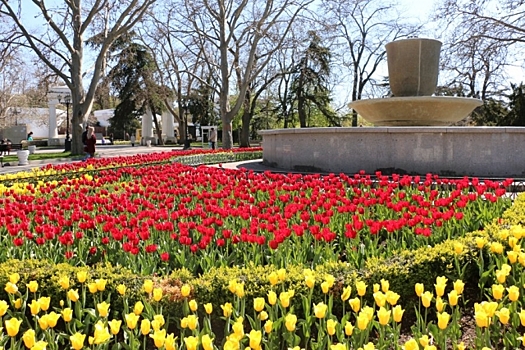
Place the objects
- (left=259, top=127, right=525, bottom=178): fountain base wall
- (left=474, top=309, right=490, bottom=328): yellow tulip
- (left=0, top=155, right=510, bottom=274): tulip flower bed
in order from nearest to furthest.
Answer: (left=474, top=309, right=490, bottom=328): yellow tulip, (left=0, top=155, right=510, bottom=274): tulip flower bed, (left=259, top=127, right=525, bottom=178): fountain base wall

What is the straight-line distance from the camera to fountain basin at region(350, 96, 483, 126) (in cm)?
1269

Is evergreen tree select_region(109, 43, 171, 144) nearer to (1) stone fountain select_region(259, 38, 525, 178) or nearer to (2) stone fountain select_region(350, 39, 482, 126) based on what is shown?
(2) stone fountain select_region(350, 39, 482, 126)

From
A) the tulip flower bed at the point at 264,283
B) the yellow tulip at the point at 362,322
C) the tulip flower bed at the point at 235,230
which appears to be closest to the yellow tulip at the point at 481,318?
the tulip flower bed at the point at 264,283

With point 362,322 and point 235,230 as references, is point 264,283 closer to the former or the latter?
point 362,322

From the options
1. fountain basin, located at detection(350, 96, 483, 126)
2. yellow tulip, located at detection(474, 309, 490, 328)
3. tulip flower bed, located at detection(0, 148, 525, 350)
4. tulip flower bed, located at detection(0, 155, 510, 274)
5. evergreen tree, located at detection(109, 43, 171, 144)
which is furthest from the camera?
evergreen tree, located at detection(109, 43, 171, 144)

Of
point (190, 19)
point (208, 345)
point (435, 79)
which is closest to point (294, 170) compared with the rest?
point (435, 79)

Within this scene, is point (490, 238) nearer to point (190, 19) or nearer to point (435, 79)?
point (435, 79)

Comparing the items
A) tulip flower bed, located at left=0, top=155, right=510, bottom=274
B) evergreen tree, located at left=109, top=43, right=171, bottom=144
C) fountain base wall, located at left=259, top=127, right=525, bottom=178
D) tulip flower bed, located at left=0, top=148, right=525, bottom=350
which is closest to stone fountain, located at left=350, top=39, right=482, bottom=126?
fountain base wall, located at left=259, top=127, right=525, bottom=178


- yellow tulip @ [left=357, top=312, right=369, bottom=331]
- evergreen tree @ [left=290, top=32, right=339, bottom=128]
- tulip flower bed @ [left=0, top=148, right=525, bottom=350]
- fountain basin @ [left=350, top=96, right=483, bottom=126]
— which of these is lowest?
tulip flower bed @ [left=0, top=148, right=525, bottom=350]

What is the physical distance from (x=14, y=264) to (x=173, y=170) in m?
6.37

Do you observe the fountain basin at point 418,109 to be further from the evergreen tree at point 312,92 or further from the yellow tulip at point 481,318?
the evergreen tree at point 312,92

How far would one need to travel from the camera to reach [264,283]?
10.9 feet

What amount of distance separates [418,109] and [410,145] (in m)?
2.89

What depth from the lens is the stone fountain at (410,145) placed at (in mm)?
10281
